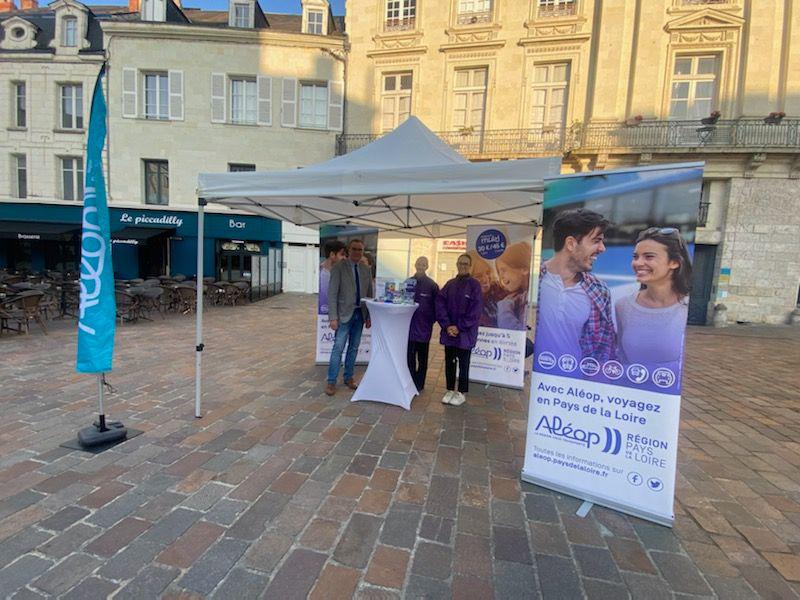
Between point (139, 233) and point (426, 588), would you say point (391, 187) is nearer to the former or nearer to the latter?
point (426, 588)

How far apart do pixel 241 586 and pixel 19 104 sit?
79.6ft

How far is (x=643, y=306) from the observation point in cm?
242

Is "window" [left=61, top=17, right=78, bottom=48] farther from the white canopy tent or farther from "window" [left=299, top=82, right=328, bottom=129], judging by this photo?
the white canopy tent

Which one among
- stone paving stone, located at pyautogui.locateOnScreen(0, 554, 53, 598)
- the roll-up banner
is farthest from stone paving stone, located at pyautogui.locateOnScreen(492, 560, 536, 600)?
the roll-up banner

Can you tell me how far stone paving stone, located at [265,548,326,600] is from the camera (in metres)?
1.91

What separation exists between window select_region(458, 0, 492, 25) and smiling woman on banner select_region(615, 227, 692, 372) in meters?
17.0

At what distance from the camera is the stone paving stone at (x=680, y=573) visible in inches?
80.2

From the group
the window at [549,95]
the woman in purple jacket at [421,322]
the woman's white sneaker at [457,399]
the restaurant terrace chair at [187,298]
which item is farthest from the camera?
the window at [549,95]

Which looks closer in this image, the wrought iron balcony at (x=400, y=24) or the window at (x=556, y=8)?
the window at (x=556, y=8)

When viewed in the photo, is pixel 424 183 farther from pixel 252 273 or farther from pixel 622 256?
pixel 252 273

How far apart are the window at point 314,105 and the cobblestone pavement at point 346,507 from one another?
15390 mm

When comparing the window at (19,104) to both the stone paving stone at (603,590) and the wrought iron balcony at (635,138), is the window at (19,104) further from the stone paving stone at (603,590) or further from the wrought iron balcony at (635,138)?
the stone paving stone at (603,590)

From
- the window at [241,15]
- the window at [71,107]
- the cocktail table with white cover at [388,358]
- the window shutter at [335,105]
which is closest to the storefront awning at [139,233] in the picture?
the window at [71,107]

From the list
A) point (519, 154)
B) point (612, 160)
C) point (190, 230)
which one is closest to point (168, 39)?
point (190, 230)
